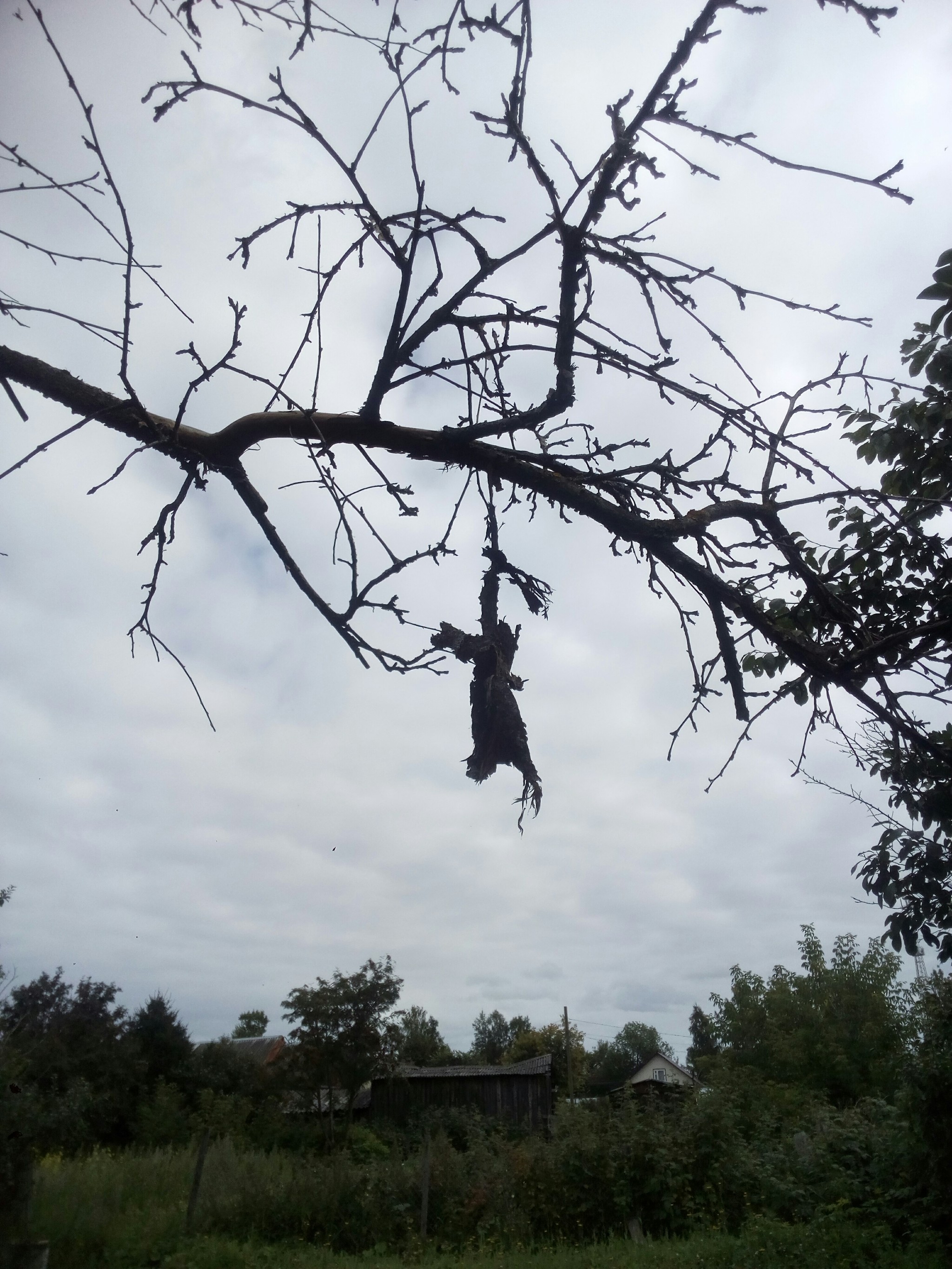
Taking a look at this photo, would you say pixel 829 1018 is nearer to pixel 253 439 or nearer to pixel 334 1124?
pixel 334 1124

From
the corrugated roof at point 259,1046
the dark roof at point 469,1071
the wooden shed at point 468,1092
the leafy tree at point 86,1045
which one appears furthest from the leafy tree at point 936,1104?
the corrugated roof at point 259,1046

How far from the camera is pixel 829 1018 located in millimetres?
25906

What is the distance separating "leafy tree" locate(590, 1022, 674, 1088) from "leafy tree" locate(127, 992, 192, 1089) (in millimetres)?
33859

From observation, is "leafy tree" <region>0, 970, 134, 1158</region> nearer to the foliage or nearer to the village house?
the foliage

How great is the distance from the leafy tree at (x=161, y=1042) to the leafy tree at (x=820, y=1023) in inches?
627

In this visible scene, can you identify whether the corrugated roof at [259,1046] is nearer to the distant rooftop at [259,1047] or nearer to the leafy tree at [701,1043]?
the distant rooftop at [259,1047]

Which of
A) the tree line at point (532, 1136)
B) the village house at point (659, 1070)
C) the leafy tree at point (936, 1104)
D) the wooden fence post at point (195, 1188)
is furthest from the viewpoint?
the village house at point (659, 1070)

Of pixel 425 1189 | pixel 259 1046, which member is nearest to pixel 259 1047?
pixel 259 1046

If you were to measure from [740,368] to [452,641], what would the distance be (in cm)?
122

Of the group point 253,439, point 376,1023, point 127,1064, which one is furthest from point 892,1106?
point 127,1064

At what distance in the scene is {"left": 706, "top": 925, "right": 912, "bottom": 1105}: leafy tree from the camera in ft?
74.8

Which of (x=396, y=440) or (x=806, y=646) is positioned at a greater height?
(x=396, y=440)

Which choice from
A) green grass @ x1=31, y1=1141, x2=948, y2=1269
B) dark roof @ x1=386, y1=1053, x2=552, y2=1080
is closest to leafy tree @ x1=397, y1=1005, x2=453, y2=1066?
dark roof @ x1=386, y1=1053, x2=552, y2=1080

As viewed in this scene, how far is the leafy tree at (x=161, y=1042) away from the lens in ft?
86.0
